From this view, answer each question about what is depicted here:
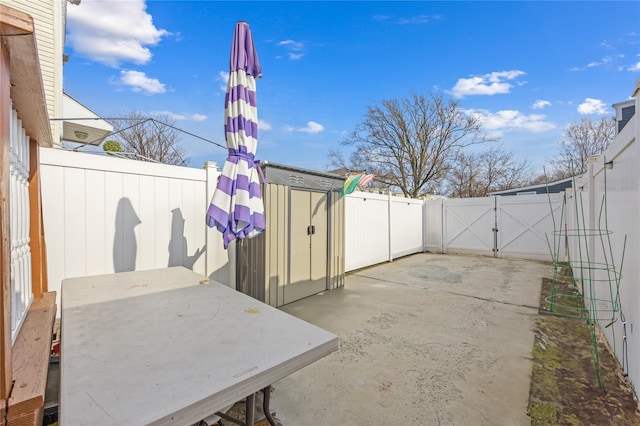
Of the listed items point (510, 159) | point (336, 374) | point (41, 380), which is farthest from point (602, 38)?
point (510, 159)

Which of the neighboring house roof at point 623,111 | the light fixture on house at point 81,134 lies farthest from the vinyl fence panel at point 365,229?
the light fixture on house at point 81,134

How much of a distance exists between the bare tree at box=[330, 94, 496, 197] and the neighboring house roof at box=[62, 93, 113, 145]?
46.7 feet

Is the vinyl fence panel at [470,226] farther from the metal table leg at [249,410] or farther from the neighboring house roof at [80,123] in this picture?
the neighboring house roof at [80,123]

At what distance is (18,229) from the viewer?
1637 mm

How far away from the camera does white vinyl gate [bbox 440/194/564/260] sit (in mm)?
8359

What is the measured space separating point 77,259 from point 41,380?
239 centimetres

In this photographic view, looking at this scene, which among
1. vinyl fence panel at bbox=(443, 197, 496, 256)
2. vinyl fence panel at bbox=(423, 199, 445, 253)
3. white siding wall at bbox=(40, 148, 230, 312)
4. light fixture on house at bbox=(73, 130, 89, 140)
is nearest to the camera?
white siding wall at bbox=(40, 148, 230, 312)

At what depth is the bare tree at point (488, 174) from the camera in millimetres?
18812

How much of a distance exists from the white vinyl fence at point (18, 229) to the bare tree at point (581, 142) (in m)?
21.3

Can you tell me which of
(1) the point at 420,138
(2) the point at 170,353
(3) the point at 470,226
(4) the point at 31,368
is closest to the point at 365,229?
(3) the point at 470,226

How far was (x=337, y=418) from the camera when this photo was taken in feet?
6.38

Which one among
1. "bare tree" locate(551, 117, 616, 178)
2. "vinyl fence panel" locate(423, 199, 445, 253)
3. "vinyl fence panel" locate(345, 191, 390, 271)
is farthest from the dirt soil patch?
"bare tree" locate(551, 117, 616, 178)

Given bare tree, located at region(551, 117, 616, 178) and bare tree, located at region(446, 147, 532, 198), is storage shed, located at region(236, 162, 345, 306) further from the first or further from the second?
bare tree, located at region(551, 117, 616, 178)

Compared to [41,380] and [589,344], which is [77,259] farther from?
[589,344]
